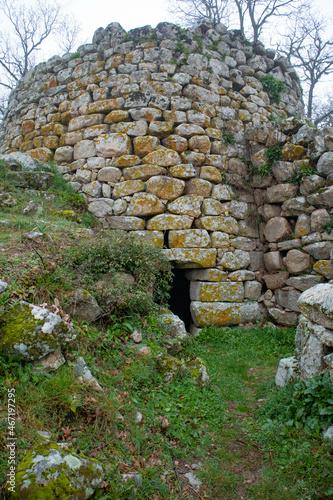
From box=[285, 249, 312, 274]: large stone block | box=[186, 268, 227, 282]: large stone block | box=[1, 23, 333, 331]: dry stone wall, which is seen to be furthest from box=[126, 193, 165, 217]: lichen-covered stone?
box=[285, 249, 312, 274]: large stone block

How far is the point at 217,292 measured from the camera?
5.59 m

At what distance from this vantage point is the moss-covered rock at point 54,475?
181 centimetres

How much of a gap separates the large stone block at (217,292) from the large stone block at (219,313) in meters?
0.07

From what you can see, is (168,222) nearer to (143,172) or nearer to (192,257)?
(192,257)

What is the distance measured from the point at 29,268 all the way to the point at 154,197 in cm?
265

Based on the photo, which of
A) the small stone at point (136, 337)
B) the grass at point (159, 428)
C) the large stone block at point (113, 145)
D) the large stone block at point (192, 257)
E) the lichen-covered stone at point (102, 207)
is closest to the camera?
the grass at point (159, 428)

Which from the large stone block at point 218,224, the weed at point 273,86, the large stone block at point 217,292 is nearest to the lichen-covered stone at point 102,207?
the large stone block at point 218,224

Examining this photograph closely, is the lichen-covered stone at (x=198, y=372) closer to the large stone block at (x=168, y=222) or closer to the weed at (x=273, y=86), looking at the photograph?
the large stone block at (x=168, y=222)

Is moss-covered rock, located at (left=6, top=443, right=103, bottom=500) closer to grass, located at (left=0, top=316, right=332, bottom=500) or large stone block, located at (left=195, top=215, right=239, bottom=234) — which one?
grass, located at (left=0, top=316, right=332, bottom=500)

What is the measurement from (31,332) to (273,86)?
7092 millimetres

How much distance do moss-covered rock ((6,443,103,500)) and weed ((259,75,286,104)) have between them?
754cm

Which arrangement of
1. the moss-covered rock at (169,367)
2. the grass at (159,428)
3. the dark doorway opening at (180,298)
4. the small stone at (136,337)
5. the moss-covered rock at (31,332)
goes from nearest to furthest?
the grass at (159,428) → the moss-covered rock at (31,332) → the moss-covered rock at (169,367) → the small stone at (136,337) → the dark doorway opening at (180,298)

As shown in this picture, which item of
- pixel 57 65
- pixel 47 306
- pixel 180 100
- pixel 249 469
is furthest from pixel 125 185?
pixel 249 469

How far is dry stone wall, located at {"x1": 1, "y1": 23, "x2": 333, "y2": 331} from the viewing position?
5590 mm
